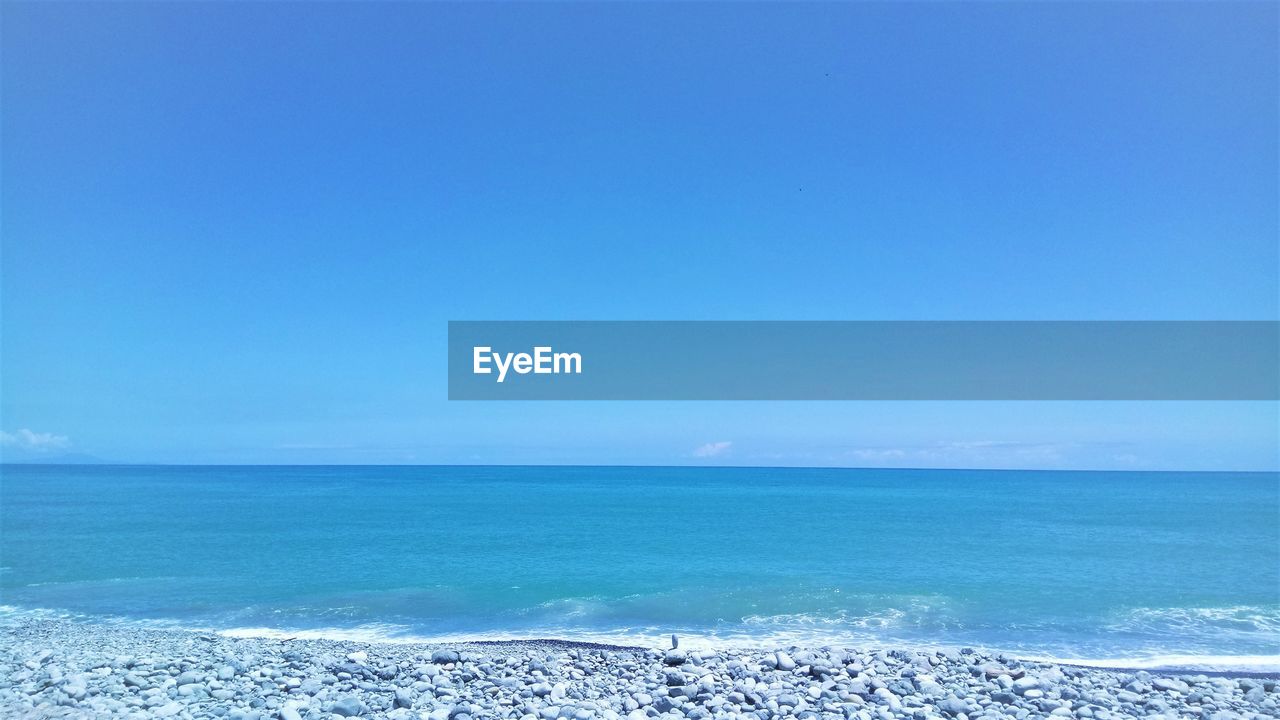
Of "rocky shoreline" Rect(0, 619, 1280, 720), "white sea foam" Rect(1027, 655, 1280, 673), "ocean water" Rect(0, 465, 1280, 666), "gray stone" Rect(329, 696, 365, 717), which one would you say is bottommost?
"ocean water" Rect(0, 465, 1280, 666)

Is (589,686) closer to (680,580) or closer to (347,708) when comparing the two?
(347,708)

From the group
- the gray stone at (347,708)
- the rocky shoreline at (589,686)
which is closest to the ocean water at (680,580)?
the rocky shoreline at (589,686)

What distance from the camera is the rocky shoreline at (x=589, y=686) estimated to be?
679 centimetres

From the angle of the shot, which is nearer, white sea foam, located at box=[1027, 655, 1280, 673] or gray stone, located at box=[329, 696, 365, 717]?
gray stone, located at box=[329, 696, 365, 717]

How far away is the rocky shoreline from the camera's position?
6785mm

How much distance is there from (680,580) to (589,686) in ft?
30.7

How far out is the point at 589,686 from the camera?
26.9 feet

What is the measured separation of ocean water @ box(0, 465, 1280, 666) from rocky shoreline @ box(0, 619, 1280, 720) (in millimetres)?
2708

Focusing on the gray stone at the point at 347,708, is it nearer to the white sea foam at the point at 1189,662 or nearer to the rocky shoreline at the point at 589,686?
the rocky shoreline at the point at 589,686

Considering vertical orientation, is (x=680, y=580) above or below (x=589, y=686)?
below

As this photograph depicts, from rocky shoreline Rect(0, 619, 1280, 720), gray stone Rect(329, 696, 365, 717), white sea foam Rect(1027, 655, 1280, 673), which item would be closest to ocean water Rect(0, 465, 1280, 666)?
white sea foam Rect(1027, 655, 1280, 673)

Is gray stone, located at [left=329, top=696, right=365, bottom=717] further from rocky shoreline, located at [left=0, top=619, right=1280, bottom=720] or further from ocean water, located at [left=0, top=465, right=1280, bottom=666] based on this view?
ocean water, located at [left=0, top=465, right=1280, bottom=666]

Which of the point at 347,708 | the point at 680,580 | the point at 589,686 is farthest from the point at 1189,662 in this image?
the point at 347,708

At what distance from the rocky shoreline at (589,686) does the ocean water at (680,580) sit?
2.71 metres
